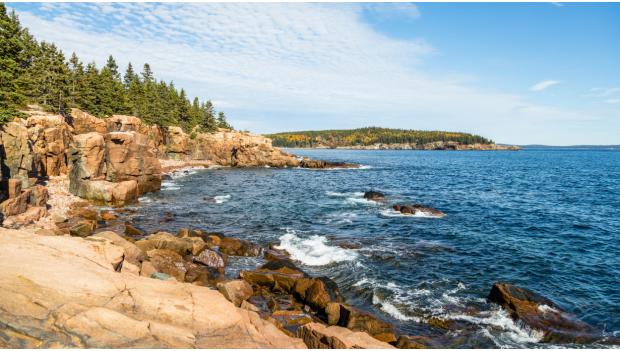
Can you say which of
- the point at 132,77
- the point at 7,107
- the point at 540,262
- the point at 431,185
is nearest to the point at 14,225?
the point at 7,107

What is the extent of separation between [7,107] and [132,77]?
74916mm

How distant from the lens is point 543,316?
16578 mm

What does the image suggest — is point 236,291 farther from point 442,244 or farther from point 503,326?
point 442,244

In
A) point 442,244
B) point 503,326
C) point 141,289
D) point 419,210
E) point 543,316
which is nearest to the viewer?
point 141,289

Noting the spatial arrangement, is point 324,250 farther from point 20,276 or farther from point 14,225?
point 14,225

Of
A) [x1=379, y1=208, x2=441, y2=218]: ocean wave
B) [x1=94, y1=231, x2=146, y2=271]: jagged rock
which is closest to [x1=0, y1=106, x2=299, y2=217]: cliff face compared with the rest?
[x1=94, y1=231, x2=146, y2=271]: jagged rock

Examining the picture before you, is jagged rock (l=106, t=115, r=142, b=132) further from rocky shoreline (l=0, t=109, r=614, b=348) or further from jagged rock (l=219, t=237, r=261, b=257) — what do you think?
Answer: jagged rock (l=219, t=237, r=261, b=257)

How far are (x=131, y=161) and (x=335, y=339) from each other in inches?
1598

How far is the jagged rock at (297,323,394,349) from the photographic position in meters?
11.6

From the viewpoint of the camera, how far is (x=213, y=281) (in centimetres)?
1939

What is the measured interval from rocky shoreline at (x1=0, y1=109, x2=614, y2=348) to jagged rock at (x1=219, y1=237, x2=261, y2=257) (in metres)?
0.07

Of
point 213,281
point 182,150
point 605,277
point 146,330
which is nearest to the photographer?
point 146,330

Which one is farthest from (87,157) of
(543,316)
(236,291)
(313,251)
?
(543,316)

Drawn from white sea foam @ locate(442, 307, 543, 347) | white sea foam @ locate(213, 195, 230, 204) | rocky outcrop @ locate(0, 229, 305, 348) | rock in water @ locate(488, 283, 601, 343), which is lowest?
white sea foam @ locate(442, 307, 543, 347)
